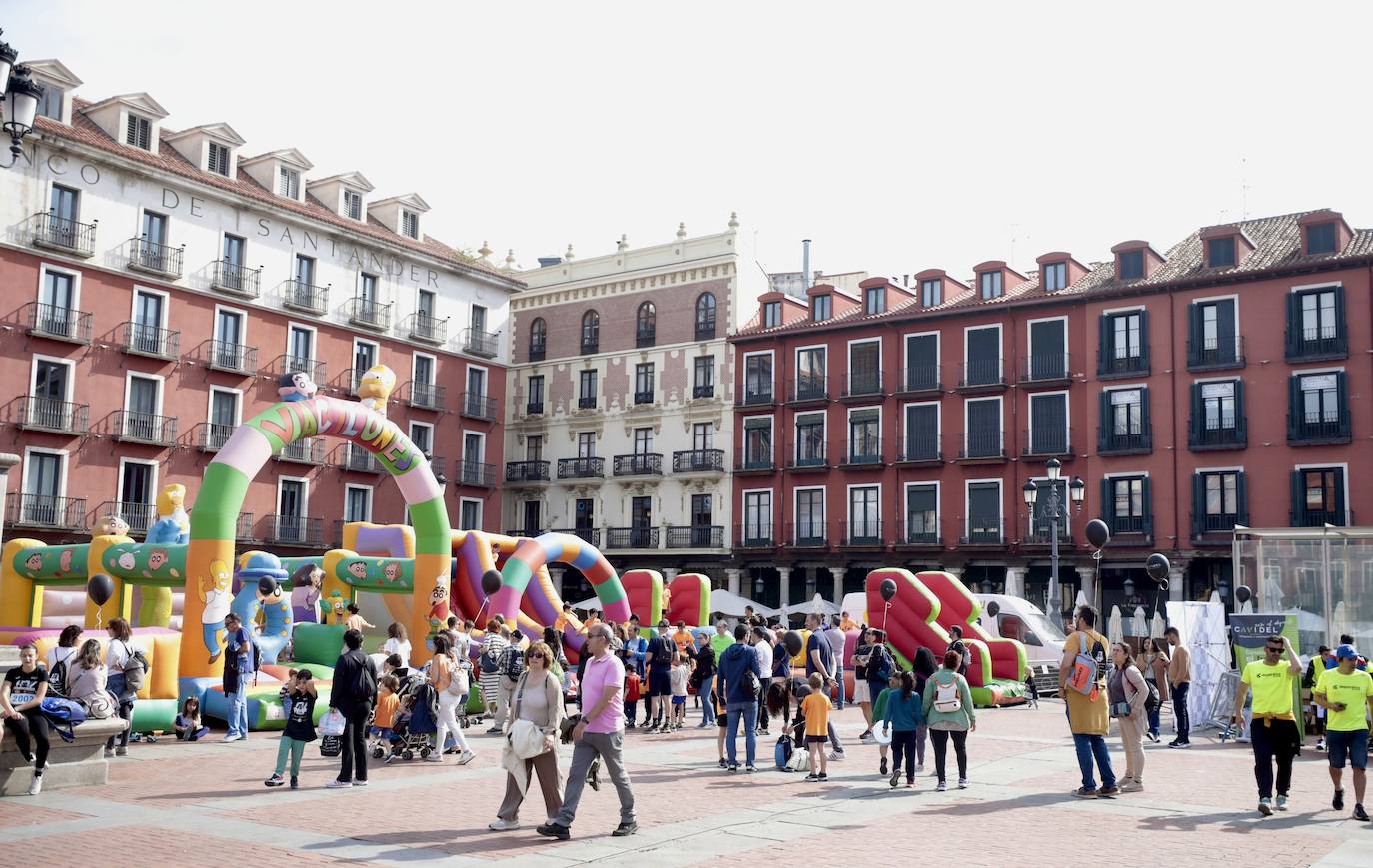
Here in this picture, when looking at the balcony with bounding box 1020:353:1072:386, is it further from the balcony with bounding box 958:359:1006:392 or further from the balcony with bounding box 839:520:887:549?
the balcony with bounding box 839:520:887:549

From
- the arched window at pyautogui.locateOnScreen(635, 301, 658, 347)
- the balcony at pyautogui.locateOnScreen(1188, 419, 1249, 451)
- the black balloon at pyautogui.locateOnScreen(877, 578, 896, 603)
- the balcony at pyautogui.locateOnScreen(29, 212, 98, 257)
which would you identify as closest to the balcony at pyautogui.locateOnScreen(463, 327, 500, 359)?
the arched window at pyautogui.locateOnScreen(635, 301, 658, 347)

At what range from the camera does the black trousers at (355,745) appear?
12227 millimetres

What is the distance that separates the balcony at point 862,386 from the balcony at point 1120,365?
25.3 ft

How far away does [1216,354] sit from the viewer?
3909 centimetres

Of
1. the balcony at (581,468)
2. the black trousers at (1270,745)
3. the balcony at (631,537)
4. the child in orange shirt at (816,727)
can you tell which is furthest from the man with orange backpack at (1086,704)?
the balcony at (581,468)

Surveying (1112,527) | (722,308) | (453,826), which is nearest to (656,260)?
(722,308)

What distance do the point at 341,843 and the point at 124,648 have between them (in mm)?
5636

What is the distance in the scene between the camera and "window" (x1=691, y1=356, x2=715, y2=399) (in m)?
48.3

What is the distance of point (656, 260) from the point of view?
49.8 meters

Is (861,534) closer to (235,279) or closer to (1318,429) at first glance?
(1318,429)

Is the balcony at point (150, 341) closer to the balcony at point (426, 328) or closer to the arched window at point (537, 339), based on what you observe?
the balcony at point (426, 328)

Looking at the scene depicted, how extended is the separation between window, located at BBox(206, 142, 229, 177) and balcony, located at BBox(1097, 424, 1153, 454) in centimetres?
2918

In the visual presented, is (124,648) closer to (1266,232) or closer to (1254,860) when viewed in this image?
(1254,860)

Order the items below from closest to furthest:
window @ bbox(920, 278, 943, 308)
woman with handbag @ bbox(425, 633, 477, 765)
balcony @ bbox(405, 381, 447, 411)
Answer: woman with handbag @ bbox(425, 633, 477, 765), balcony @ bbox(405, 381, 447, 411), window @ bbox(920, 278, 943, 308)
